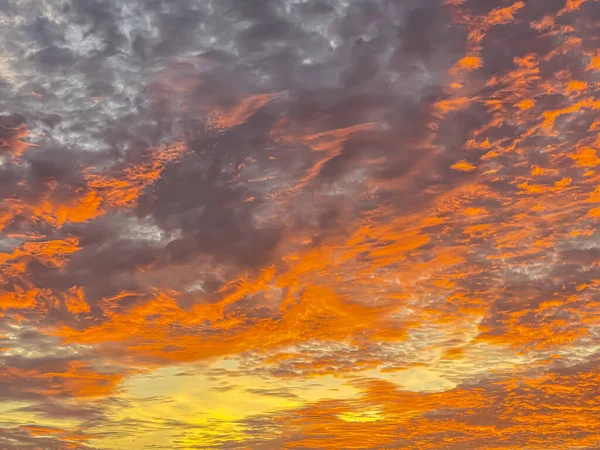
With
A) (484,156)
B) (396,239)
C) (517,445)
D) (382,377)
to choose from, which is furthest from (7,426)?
(517,445)

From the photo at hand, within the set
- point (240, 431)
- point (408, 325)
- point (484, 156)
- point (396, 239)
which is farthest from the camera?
point (240, 431)

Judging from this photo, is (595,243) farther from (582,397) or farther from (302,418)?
(302,418)

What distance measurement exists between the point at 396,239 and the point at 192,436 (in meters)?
25.9

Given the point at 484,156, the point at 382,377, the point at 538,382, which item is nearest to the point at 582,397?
the point at 538,382

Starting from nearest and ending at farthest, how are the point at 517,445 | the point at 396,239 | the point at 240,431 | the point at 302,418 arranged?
the point at 396,239 → the point at 302,418 → the point at 240,431 → the point at 517,445

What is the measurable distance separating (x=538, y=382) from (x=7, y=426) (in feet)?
87.4

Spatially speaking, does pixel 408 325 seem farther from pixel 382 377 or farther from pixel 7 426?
pixel 7 426

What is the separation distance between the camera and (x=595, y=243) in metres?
18.0

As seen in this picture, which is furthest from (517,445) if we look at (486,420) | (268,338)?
(268,338)

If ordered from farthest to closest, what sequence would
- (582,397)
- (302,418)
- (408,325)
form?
1. (302,418)
2. (582,397)
3. (408,325)

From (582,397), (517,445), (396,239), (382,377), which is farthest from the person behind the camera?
(517,445)

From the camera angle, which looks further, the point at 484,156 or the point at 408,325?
the point at 408,325

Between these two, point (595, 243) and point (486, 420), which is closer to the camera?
point (595, 243)

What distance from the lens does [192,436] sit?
38125 mm
